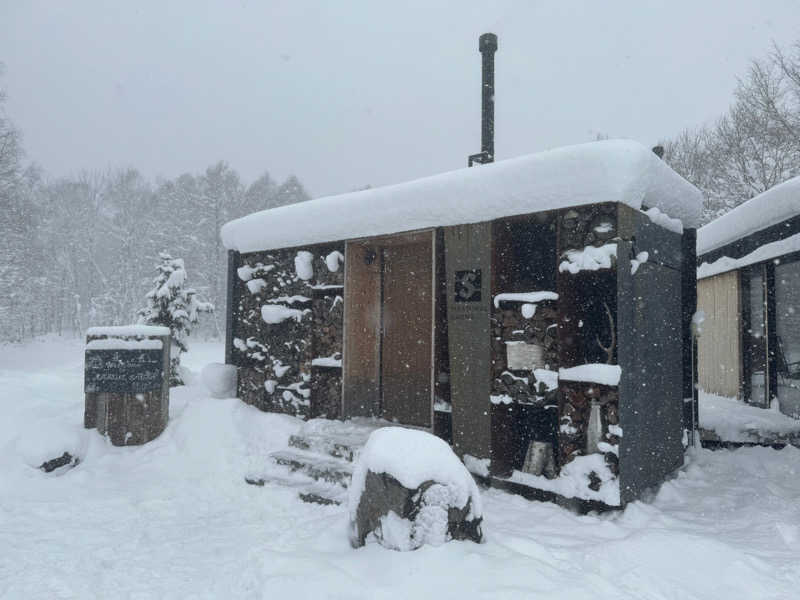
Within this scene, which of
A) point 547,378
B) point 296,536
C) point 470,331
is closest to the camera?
point 296,536

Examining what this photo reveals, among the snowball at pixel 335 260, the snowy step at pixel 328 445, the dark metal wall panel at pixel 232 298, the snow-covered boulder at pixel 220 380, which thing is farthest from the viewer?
the dark metal wall panel at pixel 232 298

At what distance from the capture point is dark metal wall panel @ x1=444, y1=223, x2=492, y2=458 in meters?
4.82

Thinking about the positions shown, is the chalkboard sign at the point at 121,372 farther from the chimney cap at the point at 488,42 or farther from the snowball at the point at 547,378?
the chimney cap at the point at 488,42

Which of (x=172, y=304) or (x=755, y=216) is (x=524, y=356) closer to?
(x=755, y=216)

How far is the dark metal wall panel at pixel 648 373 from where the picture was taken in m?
4.17

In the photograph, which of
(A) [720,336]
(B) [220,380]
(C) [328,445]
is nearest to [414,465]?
(C) [328,445]

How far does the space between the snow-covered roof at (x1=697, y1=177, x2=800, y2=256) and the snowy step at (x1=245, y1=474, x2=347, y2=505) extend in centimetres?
618

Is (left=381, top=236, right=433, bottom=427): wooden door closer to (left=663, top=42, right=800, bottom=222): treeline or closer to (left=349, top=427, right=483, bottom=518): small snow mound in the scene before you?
(left=349, top=427, right=483, bottom=518): small snow mound

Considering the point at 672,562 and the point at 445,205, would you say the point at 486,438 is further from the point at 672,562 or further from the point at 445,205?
the point at 445,205

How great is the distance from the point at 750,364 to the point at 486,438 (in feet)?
20.6

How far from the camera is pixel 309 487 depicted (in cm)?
479

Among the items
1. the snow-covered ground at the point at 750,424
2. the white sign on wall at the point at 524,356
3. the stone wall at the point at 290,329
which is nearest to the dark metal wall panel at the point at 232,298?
the stone wall at the point at 290,329

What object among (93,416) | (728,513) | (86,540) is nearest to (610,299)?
(728,513)

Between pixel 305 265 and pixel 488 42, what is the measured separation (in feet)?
12.1
